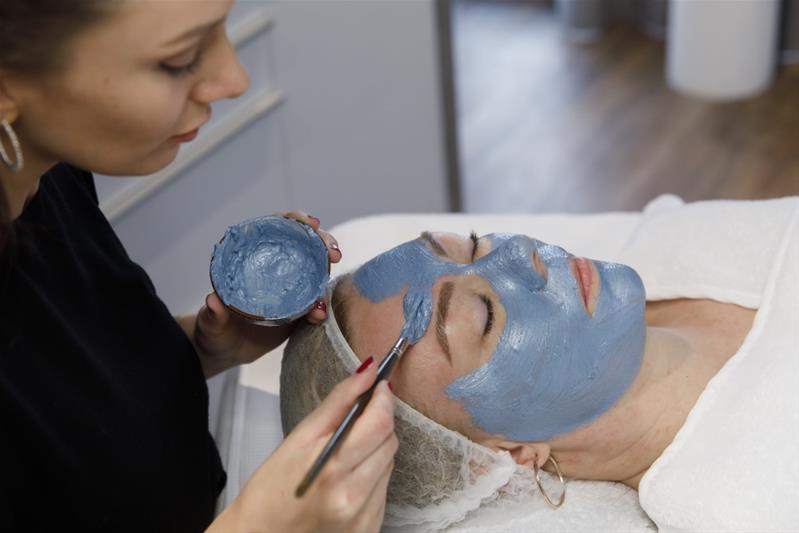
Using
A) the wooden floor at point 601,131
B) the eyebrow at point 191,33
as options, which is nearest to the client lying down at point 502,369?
the eyebrow at point 191,33

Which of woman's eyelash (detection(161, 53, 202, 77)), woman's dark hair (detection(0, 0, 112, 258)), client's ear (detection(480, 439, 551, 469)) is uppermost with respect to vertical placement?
woman's dark hair (detection(0, 0, 112, 258))

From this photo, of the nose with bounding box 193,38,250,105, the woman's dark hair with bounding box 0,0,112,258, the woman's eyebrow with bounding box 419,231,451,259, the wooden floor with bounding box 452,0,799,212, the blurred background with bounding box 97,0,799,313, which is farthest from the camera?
the wooden floor with bounding box 452,0,799,212

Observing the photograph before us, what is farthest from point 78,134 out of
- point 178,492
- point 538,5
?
point 538,5

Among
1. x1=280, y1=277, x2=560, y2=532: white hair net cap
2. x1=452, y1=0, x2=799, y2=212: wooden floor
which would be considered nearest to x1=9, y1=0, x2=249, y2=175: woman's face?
x1=280, y1=277, x2=560, y2=532: white hair net cap

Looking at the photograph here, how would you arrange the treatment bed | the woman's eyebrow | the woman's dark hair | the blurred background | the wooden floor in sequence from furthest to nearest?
A: the wooden floor
the blurred background
the woman's eyebrow
the treatment bed
the woman's dark hair

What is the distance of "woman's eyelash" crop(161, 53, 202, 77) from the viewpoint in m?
1.01

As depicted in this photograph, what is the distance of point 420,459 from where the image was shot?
1.32 meters

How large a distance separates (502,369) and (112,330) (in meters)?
0.49

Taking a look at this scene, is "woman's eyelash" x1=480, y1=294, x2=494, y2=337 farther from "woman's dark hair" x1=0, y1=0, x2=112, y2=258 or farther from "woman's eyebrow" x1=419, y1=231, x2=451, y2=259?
"woman's dark hair" x1=0, y1=0, x2=112, y2=258

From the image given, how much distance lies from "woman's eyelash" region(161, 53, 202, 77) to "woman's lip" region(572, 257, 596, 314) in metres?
0.60

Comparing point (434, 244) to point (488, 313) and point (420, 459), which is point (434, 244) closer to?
point (488, 313)

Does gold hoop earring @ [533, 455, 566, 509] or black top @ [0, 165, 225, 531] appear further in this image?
gold hoop earring @ [533, 455, 566, 509]

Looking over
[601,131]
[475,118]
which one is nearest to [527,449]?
[601,131]

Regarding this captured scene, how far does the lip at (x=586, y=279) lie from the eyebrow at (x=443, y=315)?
6.8 inches
